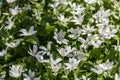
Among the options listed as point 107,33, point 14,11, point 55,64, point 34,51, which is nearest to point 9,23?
point 14,11

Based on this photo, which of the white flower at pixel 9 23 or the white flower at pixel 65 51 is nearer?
the white flower at pixel 65 51

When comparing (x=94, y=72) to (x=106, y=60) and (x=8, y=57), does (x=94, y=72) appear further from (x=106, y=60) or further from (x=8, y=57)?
(x=8, y=57)

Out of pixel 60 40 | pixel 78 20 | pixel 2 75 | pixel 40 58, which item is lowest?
pixel 2 75

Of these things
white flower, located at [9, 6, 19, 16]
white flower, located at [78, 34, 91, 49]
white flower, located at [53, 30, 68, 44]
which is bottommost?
white flower, located at [78, 34, 91, 49]

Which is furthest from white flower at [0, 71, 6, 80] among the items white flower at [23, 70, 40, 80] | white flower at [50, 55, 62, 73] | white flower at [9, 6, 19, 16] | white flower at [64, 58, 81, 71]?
white flower at [9, 6, 19, 16]

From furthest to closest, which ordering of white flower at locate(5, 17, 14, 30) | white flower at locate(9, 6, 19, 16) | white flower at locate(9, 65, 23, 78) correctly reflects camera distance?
white flower at locate(9, 6, 19, 16) → white flower at locate(5, 17, 14, 30) → white flower at locate(9, 65, 23, 78)

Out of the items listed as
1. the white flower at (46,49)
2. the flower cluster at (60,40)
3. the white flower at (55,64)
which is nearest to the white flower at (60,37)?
the flower cluster at (60,40)

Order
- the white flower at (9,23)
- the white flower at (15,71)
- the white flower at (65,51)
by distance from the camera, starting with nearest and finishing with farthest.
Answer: the white flower at (15,71) → the white flower at (65,51) → the white flower at (9,23)

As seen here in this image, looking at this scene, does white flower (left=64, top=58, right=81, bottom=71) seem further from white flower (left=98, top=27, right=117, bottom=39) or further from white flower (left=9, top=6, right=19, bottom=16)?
white flower (left=9, top=6, right=19, bottom=16)

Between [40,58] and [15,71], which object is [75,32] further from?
[15,71]

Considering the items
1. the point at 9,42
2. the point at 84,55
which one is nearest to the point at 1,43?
the point at 9,42

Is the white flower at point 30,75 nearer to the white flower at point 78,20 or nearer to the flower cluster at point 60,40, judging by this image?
the flower cluster at point 60,40
